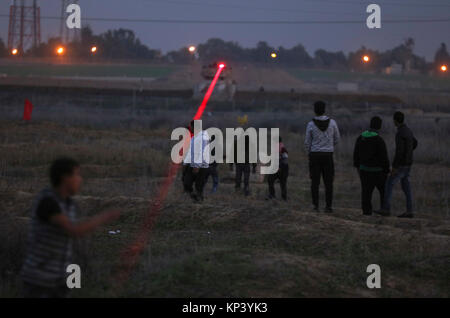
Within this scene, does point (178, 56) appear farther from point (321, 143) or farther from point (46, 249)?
point (46, 249)

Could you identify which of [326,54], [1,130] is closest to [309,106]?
[1,130]

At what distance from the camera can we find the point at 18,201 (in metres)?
12.4

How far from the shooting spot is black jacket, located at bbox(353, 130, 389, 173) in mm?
11289

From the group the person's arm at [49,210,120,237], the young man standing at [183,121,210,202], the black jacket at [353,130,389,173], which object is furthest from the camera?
the young man standing at [183,121,210,202]

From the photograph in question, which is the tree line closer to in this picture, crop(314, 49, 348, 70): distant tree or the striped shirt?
crop(314, 49, 348, 70): distant tree

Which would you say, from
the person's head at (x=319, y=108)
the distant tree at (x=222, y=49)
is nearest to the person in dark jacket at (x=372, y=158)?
the person's head at (x=319, y=108)

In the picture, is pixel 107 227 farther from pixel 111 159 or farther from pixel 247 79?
pixel 247 79

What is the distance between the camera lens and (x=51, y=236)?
536 centimetres

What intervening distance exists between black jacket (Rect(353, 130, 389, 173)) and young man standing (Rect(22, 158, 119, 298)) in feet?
22.2

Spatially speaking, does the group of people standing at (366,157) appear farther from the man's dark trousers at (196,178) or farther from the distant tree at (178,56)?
the distant tree at (178,56)

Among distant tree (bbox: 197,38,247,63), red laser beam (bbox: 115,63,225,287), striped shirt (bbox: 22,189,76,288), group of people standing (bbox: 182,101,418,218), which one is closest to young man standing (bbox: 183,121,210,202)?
red laser beam (bbox: 115,63,225,287)

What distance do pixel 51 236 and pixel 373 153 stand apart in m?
7.13

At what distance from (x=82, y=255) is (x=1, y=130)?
86.2ft

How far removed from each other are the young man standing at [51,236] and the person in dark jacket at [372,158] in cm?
677
